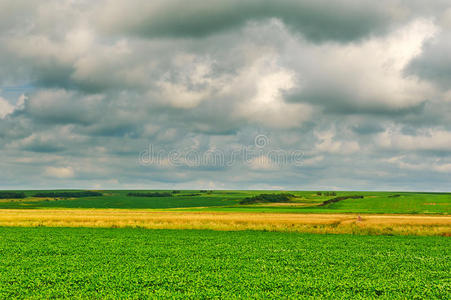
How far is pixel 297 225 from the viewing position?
50.9 m

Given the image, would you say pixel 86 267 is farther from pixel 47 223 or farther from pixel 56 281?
pixel 47 223

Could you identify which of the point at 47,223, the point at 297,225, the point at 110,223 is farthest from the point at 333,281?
the point at 47,223

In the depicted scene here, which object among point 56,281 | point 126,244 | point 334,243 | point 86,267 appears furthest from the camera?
point 334,243

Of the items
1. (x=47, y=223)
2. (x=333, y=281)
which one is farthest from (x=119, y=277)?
(x=47, y=223)

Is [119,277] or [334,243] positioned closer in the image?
[119,277]

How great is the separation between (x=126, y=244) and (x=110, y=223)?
21484 millimetres

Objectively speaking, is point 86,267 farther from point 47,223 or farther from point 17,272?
point 47,223

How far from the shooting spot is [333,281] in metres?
19.0

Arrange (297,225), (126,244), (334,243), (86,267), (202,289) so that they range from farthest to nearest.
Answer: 1. (297,225)
2. (334,243)
3. (126,244)
4. (86,267)
5. (202,289)

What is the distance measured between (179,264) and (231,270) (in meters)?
3.73

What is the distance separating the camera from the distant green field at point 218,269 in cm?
1720

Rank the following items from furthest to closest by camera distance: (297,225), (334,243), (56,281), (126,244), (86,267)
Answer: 1. (297,225)
2. (334,243)
3. (126,244)
4. (86,267)
5. (56,281)

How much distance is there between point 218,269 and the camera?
21.6m

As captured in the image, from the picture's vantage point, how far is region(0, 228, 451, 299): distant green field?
17203 mm
